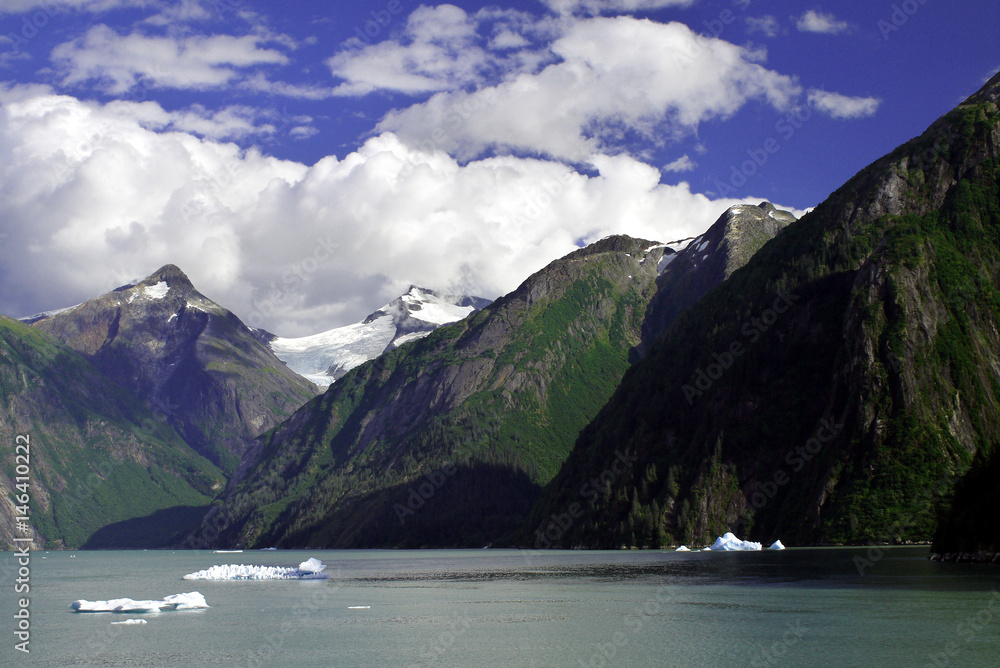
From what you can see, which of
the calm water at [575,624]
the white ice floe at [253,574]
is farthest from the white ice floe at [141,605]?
the white ice floe at [253,574]

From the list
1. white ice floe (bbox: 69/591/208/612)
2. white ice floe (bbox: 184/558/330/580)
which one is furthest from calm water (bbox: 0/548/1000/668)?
white ice floe (bbox: 184/558/330/580)

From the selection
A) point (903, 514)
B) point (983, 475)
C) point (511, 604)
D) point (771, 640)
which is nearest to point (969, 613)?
point (771, 640)

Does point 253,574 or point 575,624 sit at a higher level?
point 575,624

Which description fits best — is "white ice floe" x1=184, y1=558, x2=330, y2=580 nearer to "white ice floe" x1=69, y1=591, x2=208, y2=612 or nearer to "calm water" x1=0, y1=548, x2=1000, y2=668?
"calm water" x1=0, y1=548, x2=1000, y2=668

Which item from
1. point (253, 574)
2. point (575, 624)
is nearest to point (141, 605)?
point (575, 624)

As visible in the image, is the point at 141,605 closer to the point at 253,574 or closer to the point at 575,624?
the point at 575,624

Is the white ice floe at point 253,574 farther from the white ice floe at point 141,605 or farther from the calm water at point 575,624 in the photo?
the white ice floe at point 141,605

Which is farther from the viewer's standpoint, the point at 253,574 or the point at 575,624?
the point at 253,574
